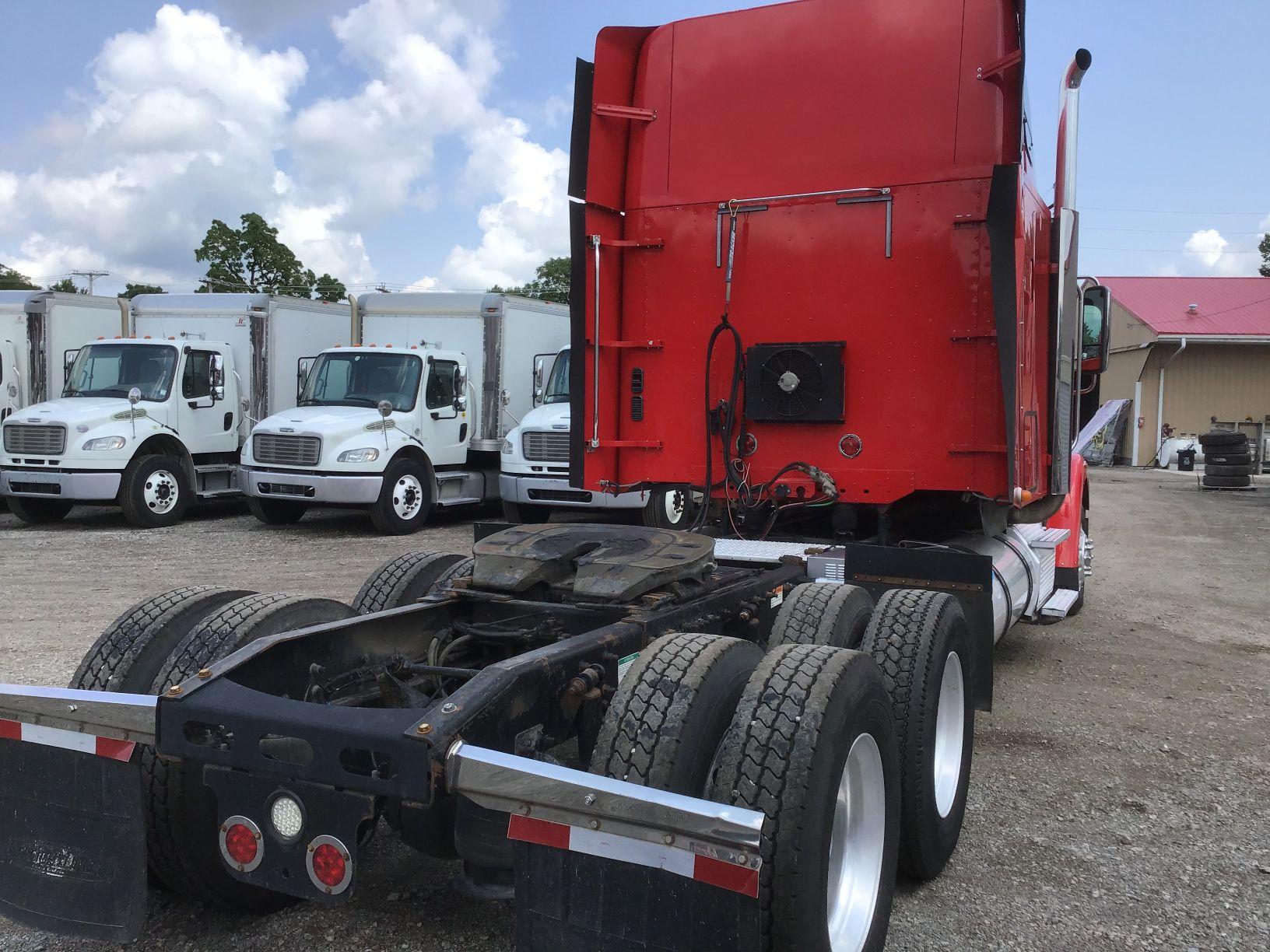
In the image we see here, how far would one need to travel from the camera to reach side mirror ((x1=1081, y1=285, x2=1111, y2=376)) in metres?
6.69

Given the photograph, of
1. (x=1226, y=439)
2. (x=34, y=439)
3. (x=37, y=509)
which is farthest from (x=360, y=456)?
(x=1226, y=439)

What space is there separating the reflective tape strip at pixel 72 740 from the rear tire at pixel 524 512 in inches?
426

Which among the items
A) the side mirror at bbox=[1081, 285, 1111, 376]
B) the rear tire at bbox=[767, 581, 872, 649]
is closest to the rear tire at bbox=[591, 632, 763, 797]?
the rear tire at bbox=[767, 581, 872, 649]

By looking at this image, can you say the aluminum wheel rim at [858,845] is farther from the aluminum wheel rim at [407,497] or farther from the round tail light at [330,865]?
the aluminum wheel rim at [407,497]

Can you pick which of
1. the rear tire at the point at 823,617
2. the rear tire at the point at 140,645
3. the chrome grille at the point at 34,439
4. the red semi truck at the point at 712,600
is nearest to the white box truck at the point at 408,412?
the chrome grille at the point at 34,439

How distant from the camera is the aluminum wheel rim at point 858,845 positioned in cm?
270

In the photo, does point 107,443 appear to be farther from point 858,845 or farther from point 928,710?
point 858,845

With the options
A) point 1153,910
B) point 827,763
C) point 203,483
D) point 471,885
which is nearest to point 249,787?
point 471,885

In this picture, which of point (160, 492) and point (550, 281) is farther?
point (550, 281)

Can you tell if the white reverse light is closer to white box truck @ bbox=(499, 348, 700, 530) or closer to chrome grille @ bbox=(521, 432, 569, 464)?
white box truck @ bbox=(499, 348, 700, 530)

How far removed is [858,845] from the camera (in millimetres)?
2807

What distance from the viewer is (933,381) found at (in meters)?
5.36

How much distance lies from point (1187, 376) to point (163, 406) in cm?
2811

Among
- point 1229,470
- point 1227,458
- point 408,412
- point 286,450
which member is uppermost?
point 408,412
